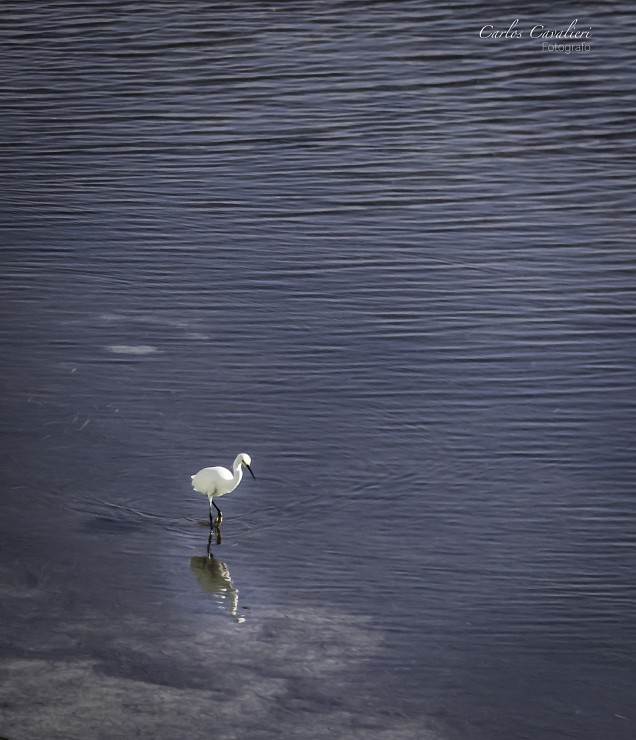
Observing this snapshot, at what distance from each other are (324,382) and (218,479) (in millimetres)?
2287

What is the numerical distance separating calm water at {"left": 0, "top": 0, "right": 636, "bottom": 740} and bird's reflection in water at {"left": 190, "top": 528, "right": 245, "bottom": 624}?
0.02 m

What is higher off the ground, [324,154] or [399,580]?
[324,154]

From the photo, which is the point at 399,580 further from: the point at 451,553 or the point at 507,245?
the point at 507,245

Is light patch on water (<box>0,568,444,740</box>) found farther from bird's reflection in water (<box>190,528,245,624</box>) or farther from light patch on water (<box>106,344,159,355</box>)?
light patch on water (<box>106,344,159,355</box>)

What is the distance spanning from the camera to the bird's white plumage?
834 cm

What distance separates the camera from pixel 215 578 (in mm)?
8078

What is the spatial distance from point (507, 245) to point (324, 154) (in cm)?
300

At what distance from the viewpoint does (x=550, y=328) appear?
1132 cm

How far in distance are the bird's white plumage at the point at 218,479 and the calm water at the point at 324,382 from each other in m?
0.32

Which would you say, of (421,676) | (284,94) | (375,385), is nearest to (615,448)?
(375,385)
